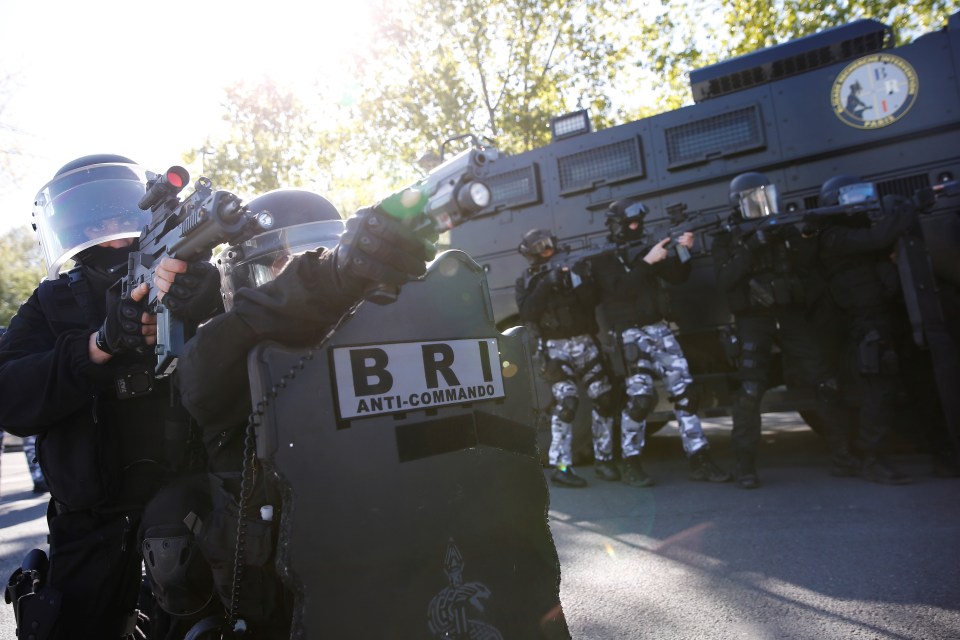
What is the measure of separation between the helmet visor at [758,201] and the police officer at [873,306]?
403 mm

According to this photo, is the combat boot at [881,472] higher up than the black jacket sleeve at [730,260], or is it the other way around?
the black jacket sleeve at [730,260]

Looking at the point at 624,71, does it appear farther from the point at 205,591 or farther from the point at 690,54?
the point at 205,591

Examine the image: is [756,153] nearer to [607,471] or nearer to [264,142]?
[607,471]

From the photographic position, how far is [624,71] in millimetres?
16969

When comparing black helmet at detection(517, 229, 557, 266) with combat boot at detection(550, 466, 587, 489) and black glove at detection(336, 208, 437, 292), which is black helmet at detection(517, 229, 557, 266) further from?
black glove at detection(336, 208, 437, 292)

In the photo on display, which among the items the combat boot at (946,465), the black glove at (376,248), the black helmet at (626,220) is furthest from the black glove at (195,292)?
the combat boot at (946,465)

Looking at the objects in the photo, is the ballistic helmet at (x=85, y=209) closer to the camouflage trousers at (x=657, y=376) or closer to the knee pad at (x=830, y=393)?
the camouflage trousers at (x=657, y=376)

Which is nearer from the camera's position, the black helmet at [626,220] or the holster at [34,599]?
the holster at [34,599]

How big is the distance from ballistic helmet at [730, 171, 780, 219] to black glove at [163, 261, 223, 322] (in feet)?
13.5

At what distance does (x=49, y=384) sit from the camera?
6.15 ft

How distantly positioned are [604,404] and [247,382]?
13.6 ft

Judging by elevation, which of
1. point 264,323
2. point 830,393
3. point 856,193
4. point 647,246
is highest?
point 856,193

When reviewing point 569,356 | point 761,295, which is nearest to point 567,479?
point 569,356

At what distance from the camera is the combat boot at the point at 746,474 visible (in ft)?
15.2
